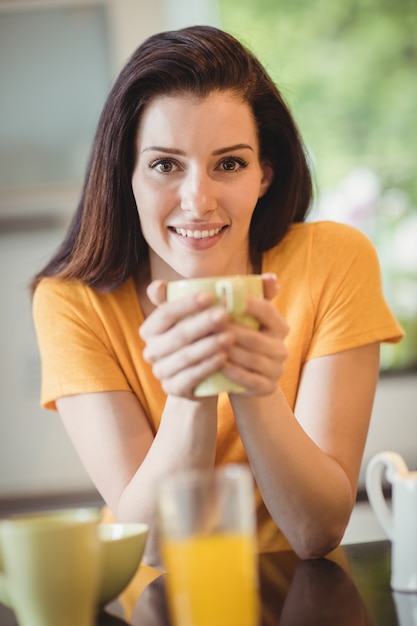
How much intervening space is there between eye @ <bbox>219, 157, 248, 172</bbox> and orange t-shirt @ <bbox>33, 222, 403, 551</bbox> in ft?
0.69

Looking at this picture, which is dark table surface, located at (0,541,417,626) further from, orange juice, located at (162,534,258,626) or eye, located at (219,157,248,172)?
eye, located at (219,157,248,172)

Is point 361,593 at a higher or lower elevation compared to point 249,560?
lower

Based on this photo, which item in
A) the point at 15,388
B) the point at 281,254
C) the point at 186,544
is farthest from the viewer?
the point at 15,388

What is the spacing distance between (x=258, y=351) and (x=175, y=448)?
0.27 metres

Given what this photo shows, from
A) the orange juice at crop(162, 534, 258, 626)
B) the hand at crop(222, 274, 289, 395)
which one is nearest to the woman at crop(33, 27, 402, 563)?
the hand at crop(222, 274, 289, 395)

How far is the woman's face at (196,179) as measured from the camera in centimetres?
154

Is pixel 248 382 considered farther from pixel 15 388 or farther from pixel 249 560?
pixel 15 388

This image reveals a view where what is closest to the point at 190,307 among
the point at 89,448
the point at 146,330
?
the point at 146,330

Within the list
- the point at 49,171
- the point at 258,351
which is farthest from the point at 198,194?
the point at 49,171

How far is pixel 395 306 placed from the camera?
3.26 m

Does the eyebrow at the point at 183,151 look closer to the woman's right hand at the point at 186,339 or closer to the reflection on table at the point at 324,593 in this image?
the woman's right hand at the point at 186,339

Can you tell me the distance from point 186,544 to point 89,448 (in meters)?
0.83

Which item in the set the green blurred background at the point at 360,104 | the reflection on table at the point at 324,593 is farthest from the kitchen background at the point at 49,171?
the reflection on table at the point at 324,593

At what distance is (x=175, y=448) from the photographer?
1246 millimetres
